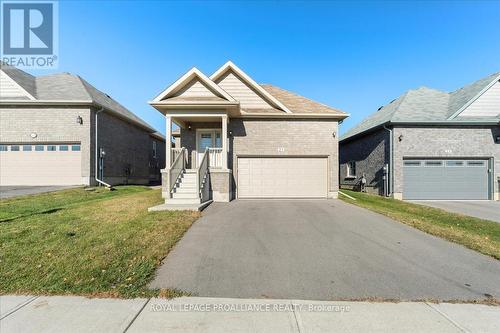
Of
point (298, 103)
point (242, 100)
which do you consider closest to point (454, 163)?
point (298, 103)

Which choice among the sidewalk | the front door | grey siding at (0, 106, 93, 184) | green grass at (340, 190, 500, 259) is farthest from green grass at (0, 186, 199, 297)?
grey siding at (0, 106, 93, 184)

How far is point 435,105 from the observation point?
49.5 feet

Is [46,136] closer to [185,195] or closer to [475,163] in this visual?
[185,195]

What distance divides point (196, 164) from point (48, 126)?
10.5 m

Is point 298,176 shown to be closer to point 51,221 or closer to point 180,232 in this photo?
point 180,232

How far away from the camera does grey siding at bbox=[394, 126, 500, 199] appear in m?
13.7

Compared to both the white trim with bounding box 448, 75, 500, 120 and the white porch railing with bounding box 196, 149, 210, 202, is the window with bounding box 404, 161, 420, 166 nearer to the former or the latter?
the white trim with bounding box 448, 75, 500, 120

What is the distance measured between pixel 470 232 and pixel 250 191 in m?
8.35

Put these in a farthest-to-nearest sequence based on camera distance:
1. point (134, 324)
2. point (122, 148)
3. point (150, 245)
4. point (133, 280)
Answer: point (122, 148) → point (150, 245) → point (133, 280) → point (134, 324)

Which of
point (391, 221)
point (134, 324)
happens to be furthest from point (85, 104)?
point (391, 221)

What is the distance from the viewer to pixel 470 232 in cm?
669

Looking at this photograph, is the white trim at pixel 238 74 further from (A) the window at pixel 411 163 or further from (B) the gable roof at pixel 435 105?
(A) the window at pixel 411 163

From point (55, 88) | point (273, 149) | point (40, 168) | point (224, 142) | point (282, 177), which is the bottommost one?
point (282, 177)

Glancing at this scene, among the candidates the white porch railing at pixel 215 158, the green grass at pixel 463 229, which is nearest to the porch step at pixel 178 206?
the white porch railing at pixel 215 158
